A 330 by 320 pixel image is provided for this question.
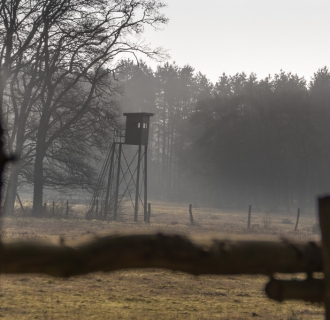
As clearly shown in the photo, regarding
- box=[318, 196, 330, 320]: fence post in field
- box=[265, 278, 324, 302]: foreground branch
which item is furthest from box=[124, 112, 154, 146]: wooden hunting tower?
box=[318, 196, 330, 320]: fence post in field

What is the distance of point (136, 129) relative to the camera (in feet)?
100

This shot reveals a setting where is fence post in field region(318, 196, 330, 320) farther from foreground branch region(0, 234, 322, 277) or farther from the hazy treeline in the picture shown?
the hazy treeline

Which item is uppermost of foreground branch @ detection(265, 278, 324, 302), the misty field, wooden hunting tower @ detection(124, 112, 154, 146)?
wooden hunting tower @ detection(124, 112, 154, 146)

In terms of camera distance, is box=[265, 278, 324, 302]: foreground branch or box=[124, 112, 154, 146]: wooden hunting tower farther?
box=[124, 112, 154, 146]: wooden hunting tower

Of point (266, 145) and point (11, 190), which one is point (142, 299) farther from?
point (266, 145)

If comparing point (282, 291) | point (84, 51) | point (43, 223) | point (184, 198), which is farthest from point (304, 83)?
point (282, 291)

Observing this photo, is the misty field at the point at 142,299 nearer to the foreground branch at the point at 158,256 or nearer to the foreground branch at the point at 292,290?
the foreground branch at the point at 158,256

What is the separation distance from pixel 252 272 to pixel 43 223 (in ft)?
66.8

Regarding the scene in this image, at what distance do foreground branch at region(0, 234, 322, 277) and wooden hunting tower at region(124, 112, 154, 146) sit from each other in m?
26.4

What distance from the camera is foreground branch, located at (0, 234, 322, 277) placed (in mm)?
3801

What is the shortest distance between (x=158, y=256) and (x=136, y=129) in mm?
26859

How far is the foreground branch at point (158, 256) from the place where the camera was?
12.5 ft

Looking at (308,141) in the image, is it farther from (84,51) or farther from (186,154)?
(84,51)

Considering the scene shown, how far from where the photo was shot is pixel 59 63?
28438 millimetres
